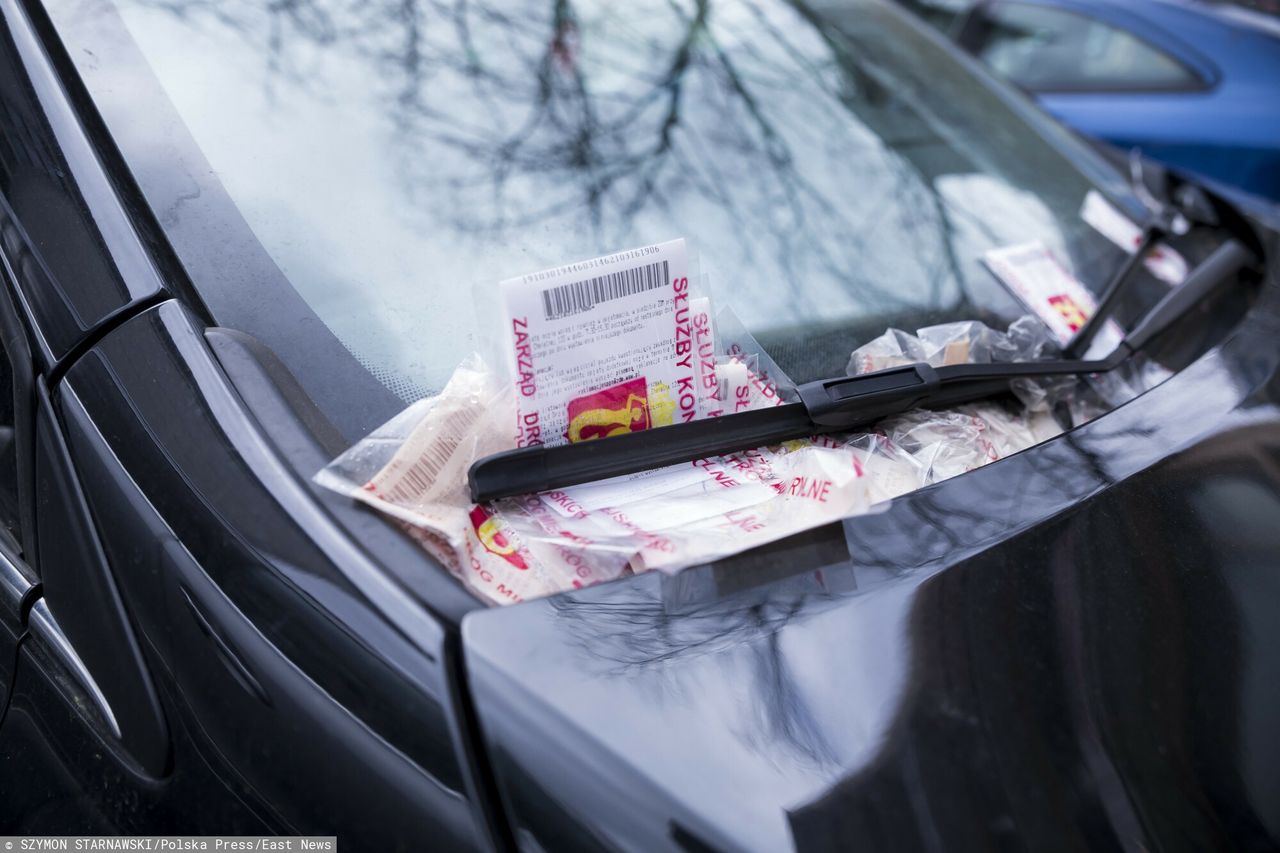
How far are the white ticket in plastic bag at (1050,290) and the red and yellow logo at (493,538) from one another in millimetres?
912

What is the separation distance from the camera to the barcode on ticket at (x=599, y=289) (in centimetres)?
101

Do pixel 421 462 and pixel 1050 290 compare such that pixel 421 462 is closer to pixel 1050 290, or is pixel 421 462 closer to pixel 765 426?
pixel 765 426

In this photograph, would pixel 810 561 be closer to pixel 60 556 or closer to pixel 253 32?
pixel 60 556

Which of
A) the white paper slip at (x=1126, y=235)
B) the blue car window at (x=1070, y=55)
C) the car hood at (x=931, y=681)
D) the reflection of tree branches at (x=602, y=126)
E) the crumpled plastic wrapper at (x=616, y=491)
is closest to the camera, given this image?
the car hood at (x=931, y=681)

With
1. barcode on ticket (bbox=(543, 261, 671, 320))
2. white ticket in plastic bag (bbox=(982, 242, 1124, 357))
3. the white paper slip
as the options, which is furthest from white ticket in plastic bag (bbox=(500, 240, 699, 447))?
the white paper slip

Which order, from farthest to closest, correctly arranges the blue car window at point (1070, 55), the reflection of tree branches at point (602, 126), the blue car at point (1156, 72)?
the blue car window at point (1070, 55) → the blue car at point (1156, 72) → the reflection of tree branches at point (602, 126)

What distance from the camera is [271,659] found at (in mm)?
920

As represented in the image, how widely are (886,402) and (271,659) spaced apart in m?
0.69

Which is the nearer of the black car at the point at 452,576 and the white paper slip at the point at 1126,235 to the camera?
the black car at the point at 452,576

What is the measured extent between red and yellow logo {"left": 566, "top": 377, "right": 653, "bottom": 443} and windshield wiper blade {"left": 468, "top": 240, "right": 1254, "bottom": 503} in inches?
0.8

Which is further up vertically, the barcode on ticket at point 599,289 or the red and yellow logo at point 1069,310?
the barcode on ticket at point 599,289

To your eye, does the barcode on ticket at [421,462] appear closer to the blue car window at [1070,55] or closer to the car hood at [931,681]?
the car hood at [931,681]

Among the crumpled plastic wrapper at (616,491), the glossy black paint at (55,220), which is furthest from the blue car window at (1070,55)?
the glossy black paint at (55,220)

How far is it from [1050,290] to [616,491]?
879mm
